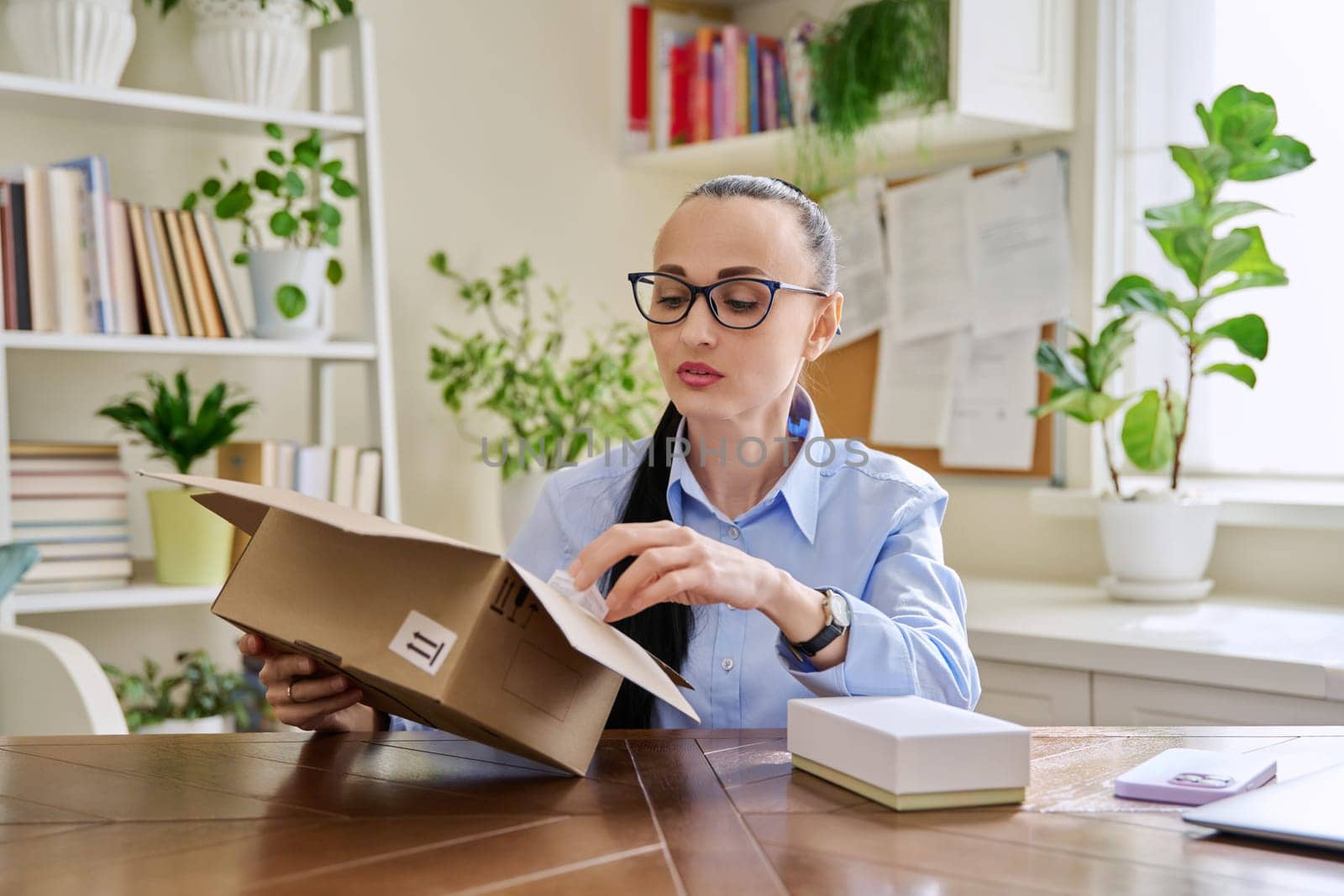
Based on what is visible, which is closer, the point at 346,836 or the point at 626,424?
the point at 346,836

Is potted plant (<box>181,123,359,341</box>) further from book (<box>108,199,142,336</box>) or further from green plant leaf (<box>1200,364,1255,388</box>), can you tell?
green plant leaf (<box>1200,364,1255,388</box>)

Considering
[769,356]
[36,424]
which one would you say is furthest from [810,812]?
[36,424]

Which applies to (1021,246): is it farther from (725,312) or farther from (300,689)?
(300,689)

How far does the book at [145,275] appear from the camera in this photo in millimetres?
2166

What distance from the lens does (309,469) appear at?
2316 mm

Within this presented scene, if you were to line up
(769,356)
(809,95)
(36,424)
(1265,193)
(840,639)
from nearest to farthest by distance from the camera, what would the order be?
(840,639), (769,356), (36,424), (1265,193), (809,95)

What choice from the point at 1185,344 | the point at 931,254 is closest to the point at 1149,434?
the point at 1185,344

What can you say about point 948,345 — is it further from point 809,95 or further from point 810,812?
point 810,812

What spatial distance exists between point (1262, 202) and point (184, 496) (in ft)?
6.47

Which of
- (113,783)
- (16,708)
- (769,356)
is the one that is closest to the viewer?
(113,783)

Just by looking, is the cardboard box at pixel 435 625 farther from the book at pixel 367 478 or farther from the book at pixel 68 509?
the book at pixel 367 478

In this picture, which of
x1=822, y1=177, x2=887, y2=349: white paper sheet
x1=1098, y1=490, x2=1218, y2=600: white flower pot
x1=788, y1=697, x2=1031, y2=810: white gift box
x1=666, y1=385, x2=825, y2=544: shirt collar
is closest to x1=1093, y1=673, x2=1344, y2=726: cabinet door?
x1=1098, y1=490, x2=1218, y2=600: white flower pot

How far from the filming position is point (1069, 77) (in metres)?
2.60

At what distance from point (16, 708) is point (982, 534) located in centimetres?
183
